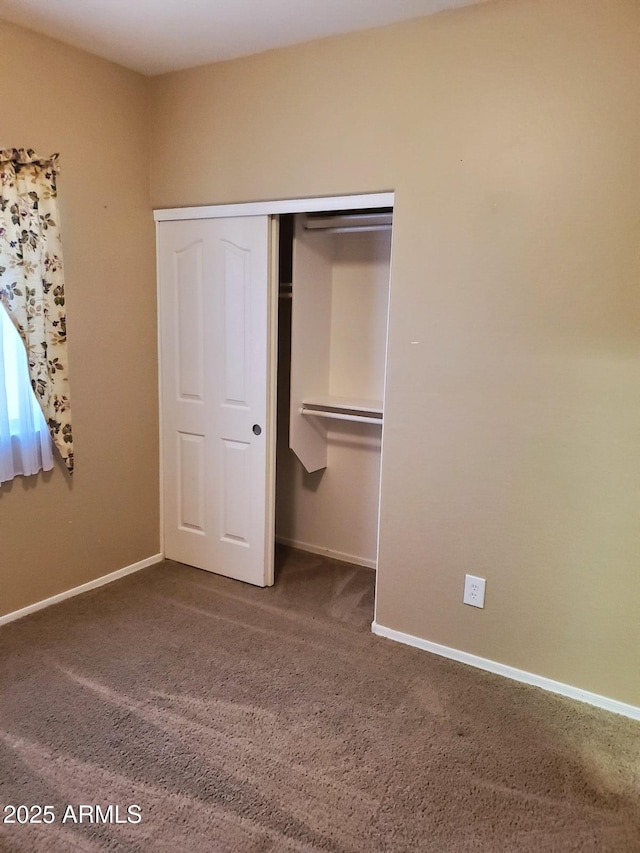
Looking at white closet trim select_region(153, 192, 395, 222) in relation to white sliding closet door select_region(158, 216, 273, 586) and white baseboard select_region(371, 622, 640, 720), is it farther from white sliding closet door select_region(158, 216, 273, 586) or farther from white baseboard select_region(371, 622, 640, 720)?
white baseboard select_region(371, 622, 640, 720)

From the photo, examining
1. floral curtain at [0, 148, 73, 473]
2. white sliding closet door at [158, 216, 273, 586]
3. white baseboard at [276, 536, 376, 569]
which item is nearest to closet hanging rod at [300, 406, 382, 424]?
white sliding closet door at [158, 216, 273, 586]

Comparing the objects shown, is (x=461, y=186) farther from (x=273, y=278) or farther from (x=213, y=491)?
(x=213, y=491)

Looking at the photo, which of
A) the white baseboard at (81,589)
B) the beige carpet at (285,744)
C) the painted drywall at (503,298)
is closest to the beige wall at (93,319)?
the white baseboard at (81,589)

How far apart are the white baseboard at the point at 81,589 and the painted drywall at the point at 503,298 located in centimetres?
145

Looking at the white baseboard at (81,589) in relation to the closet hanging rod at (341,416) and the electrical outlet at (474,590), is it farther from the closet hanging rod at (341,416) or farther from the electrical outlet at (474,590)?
the electrical outlet at (474,590)

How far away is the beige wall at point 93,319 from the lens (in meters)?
2.73

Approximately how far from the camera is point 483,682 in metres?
2.50

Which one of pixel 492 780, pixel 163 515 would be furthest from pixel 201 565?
pixel 492 780

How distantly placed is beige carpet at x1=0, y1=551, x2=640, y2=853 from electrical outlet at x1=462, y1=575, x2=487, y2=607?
286mm

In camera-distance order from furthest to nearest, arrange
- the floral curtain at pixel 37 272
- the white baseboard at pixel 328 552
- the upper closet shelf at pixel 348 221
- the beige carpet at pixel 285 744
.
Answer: the white baseboard at pixel 328 552 → the upper closet shelf at pixel 348 221 → the floral curtain at pixel 37 272 → the beige carpet at pixel 285 744

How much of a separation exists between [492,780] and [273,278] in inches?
89.2

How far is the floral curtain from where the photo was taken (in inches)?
101

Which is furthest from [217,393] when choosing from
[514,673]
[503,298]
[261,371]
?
[514,673]

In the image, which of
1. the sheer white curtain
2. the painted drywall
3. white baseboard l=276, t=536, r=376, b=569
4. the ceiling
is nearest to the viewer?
the painted drywall
